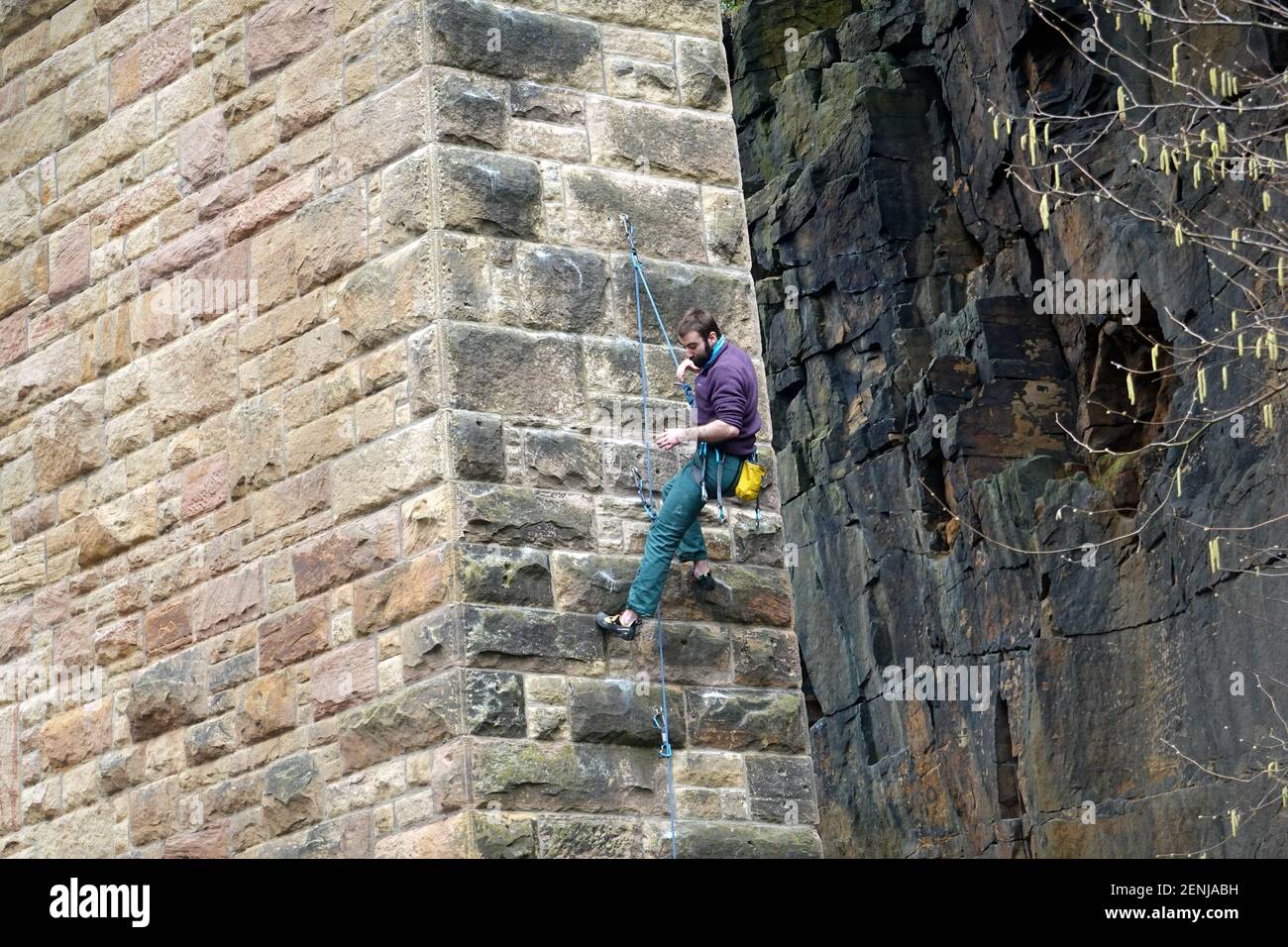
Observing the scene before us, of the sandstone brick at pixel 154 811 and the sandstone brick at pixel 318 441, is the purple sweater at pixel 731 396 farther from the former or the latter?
the sandstone brick at pixel 154 811

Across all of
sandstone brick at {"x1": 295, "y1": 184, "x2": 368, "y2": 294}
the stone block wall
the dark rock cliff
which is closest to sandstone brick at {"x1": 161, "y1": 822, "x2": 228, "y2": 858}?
the stone block wall

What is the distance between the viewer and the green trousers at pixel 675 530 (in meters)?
9.15

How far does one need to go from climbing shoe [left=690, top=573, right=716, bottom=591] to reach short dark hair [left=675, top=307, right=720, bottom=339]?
1.06m

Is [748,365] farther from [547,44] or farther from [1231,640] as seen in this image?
[1231,640]

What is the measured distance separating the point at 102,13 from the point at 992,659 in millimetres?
20923

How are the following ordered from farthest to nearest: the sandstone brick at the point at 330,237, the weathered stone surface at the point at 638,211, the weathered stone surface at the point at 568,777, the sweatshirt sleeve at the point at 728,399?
the weathered stone surface at the point at 638,211 < the sandstone brick at the point at 330,237 < the sweatshirt sleeve at the point at 728,399 < the weathered stone surface at the point at 568,777

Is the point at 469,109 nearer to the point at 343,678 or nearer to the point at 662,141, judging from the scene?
the point at 662,141

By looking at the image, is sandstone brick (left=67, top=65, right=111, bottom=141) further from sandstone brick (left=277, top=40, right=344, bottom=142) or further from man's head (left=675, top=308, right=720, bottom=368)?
man's head (left=675, top=308, right=720, bottom=368)

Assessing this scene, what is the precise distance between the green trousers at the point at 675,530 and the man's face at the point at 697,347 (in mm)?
412

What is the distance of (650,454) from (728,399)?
1.53 ft

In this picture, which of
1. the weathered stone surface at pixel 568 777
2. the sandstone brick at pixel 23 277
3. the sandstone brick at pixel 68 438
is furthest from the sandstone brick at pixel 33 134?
the weathered stone surface at pixel 568 777

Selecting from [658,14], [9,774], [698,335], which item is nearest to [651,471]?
[698,335]
